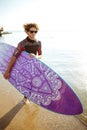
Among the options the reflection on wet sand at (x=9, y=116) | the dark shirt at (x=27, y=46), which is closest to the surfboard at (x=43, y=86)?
the dark shirt at (x=27, y=46)

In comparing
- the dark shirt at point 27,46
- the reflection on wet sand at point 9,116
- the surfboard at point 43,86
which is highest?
the dark shirt at point 27,46

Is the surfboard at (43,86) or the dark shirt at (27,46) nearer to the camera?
the surfboard at (43,86)

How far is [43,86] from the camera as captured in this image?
4.77m

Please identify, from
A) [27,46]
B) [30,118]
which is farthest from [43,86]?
[27,46]

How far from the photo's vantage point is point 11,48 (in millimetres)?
5832

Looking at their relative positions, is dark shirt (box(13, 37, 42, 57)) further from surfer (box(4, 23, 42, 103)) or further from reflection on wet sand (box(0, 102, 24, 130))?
reflection on wet sand (box(0, 102, 24, 130))

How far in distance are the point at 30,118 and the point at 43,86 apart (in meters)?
0.75

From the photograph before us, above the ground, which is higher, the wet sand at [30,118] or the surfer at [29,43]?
the surfer at [29,43]

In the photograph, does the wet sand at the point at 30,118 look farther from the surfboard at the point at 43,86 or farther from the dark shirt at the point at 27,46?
the dark shirt at the point at 27,46

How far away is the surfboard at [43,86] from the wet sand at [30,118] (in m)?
0.22

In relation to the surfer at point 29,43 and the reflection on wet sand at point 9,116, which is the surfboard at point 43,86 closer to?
the surfer at point 29,43

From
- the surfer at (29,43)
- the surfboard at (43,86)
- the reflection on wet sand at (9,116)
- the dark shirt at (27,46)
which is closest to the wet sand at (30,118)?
the reflection on wet sand at (9,116)

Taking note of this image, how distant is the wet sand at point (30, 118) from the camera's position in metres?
4.18

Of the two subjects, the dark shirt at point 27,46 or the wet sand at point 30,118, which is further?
the dark shirt at point 27,46
